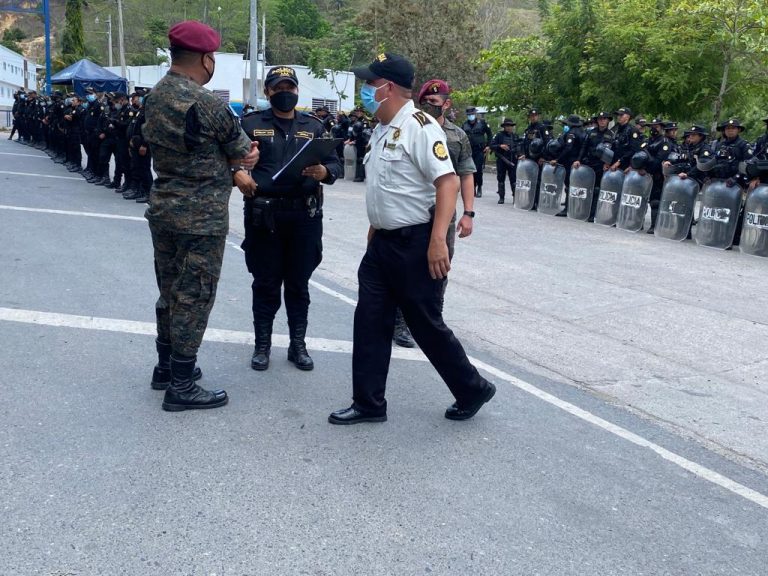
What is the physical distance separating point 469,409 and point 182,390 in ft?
5.28

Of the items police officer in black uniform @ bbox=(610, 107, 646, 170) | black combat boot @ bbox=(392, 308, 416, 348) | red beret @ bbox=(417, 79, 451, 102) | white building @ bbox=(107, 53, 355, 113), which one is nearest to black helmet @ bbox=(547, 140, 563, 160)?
police officer in black uniform @ bbox=(610, 107, 646, 170)

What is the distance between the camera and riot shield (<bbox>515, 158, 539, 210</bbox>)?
15.1 m

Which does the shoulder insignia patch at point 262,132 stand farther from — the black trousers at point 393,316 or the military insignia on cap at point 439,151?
the military insignia on cap at point 439,151

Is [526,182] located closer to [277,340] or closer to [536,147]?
[536,147]

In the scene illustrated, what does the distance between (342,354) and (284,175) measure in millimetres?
1436

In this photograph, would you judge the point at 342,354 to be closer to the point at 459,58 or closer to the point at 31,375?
the point at 31,375

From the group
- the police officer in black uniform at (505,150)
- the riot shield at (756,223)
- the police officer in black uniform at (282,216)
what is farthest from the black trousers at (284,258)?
the police officer in black uniform at (505,150)

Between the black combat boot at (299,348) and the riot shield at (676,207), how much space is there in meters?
8.55

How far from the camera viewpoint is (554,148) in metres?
14.1

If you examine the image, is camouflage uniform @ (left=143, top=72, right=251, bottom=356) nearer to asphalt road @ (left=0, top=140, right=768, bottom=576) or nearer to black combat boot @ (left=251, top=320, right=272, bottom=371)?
asphalt road @ (left=0, top=140, right=768, bottom=576)

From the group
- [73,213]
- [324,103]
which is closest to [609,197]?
[73,213]

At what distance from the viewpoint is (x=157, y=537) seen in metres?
3.01

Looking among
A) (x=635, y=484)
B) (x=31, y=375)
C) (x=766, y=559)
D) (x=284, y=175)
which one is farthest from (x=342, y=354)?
(x=766, y=559)

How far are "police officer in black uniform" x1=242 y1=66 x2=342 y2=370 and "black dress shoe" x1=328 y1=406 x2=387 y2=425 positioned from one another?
89 cm
